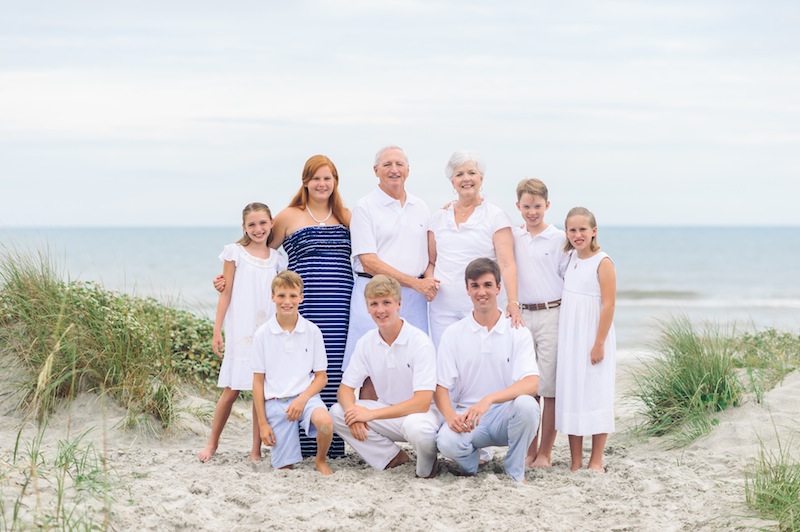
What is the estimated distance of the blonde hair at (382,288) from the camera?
5.16 meters

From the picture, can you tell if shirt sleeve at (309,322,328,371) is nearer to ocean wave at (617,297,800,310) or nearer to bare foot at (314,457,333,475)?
bare foot at (314,457,333,475)

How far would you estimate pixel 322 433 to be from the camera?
17.4ft

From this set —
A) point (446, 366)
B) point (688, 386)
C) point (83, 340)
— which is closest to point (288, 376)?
point (446, 366)

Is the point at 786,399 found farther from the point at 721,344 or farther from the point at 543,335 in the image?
the point at 543,335

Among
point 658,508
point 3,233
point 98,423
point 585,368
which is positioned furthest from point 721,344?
point 3,233

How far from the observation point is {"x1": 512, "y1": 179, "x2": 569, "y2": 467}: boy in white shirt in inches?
218

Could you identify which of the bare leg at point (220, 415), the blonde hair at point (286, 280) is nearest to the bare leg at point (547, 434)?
the blonde hair at point (286, 280)

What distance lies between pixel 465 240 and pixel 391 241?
0.51 metres

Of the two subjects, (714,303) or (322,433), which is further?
(714,303)

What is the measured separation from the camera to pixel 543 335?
555cm

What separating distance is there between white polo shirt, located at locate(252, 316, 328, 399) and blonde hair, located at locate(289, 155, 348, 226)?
2.92 ft

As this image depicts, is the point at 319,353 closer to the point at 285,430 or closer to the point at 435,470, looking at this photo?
the point at 285,430

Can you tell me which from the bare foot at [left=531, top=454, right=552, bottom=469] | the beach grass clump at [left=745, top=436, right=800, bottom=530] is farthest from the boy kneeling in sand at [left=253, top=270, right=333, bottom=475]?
the beach grass clump at [left=745, top=436, right=800, bottom=530]

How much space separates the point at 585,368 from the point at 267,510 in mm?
2202
